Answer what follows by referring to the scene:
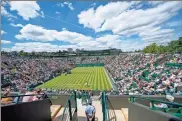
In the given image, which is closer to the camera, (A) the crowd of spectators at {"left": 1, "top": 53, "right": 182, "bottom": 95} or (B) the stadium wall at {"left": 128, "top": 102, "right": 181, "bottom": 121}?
(B) the stadium wall at {"left": 128, "top": 102, "right": 181, "bottom": 121}

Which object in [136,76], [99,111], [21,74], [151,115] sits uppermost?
[151,115]

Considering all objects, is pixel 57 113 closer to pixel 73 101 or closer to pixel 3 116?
pixel 73 101

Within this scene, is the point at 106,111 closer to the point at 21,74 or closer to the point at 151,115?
the point at 151,115

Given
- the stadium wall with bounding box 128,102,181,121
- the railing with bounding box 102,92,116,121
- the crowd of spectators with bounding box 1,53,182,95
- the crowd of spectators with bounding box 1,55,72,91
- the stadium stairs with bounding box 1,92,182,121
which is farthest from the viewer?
the crowd of spectators with bounding box 1,55,72,91

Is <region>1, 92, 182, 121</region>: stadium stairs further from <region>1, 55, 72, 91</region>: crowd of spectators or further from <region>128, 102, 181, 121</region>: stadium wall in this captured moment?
<region>1, 55, 72, 91</region>: crowd of spectators

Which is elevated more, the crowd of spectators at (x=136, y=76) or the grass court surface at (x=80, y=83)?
the crowd of spectators at (x=136, y=76)

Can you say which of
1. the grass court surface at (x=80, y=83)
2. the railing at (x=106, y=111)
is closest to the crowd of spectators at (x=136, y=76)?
the grass court surface at (x=80, y=83)

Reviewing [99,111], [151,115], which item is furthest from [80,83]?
[151,115]

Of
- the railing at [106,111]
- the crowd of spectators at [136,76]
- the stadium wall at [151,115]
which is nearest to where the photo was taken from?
the stadium wall at [151,115]

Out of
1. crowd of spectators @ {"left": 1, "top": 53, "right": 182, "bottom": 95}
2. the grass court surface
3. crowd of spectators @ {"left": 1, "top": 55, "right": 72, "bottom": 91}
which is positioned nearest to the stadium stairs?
crowd of spectators @ {"left": 1, "top": 53, "right": 182, "bottom": 95}

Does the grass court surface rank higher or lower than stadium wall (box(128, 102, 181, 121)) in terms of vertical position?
lower

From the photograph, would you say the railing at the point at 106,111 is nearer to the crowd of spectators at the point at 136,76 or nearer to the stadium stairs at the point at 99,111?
the stadium stairs at the point at 99,111

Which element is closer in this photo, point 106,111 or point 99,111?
point 106,111

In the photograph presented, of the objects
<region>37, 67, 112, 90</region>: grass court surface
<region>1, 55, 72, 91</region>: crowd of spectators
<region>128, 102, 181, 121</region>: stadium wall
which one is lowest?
<region>37, 67, 112, 90</region>: grass court surface
